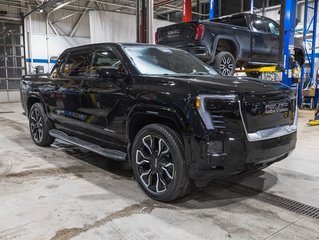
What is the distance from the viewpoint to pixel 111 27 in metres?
17.3

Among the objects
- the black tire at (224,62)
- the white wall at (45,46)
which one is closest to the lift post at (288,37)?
the black tire at (224,62)

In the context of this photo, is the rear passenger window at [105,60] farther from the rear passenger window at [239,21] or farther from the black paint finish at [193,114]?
the rear passenger window at [239,21]

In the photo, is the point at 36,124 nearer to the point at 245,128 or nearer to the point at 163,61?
the point at 163,61

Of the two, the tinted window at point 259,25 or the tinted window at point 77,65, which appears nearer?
the tinted window at point 77,65

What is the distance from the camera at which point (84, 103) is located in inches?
159

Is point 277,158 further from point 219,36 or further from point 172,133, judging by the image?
point 219,36

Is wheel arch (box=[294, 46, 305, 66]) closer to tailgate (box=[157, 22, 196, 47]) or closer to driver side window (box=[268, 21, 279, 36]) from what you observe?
driver side window (box=[268, 21, 279, 36])

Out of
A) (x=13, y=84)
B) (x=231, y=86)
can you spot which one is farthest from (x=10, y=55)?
(x=231, y=86)

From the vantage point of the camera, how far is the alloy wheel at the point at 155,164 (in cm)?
298

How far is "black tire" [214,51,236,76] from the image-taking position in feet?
23.5

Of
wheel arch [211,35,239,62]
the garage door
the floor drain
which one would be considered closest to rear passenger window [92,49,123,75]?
the floor drain

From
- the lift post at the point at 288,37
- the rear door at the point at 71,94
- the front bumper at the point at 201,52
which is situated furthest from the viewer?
the lift post at the point at 288,37

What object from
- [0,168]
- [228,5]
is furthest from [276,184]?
[228,5]

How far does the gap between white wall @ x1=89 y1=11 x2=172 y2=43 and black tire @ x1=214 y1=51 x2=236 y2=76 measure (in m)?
11.0
